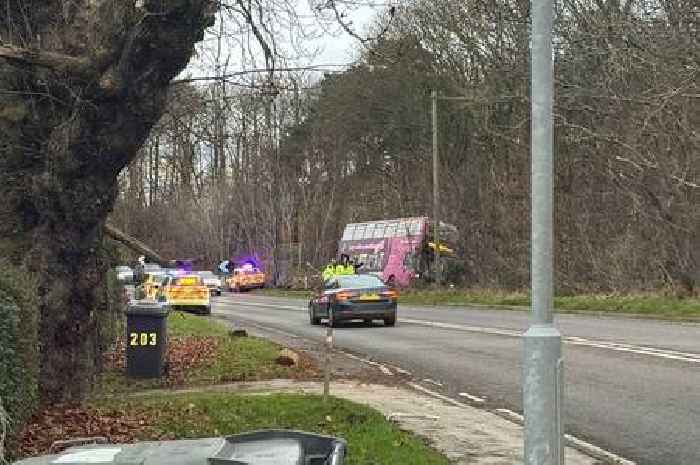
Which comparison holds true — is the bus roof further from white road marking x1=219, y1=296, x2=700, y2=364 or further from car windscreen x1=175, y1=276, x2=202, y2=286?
white road marking x1=219, y1=296, x2=700, y2=364

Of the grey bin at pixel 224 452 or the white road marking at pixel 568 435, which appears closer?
→ the grey bin at pixel 224 452

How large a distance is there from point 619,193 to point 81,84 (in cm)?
2865

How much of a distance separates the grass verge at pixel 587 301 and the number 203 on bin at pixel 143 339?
15.6 m

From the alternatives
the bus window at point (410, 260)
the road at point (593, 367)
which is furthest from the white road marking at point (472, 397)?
the bus window at point (410, 260)

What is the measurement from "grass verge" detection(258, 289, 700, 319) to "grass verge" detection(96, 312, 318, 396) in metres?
12.5

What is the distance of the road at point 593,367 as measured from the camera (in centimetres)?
976

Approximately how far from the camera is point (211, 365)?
15.3 meters

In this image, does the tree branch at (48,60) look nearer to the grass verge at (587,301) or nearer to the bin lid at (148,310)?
the bin lid at (148,310)

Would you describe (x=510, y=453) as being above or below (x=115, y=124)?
below

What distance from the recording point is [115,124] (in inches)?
385

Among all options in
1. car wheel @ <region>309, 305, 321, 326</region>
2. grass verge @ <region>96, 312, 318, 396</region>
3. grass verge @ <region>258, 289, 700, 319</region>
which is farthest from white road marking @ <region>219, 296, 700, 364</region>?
grass verge @ <region>258, 289, 700, 319</region>

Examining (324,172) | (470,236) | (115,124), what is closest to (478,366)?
(115,124)

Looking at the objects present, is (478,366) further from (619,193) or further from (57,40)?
(619,193)

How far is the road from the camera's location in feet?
32.0
